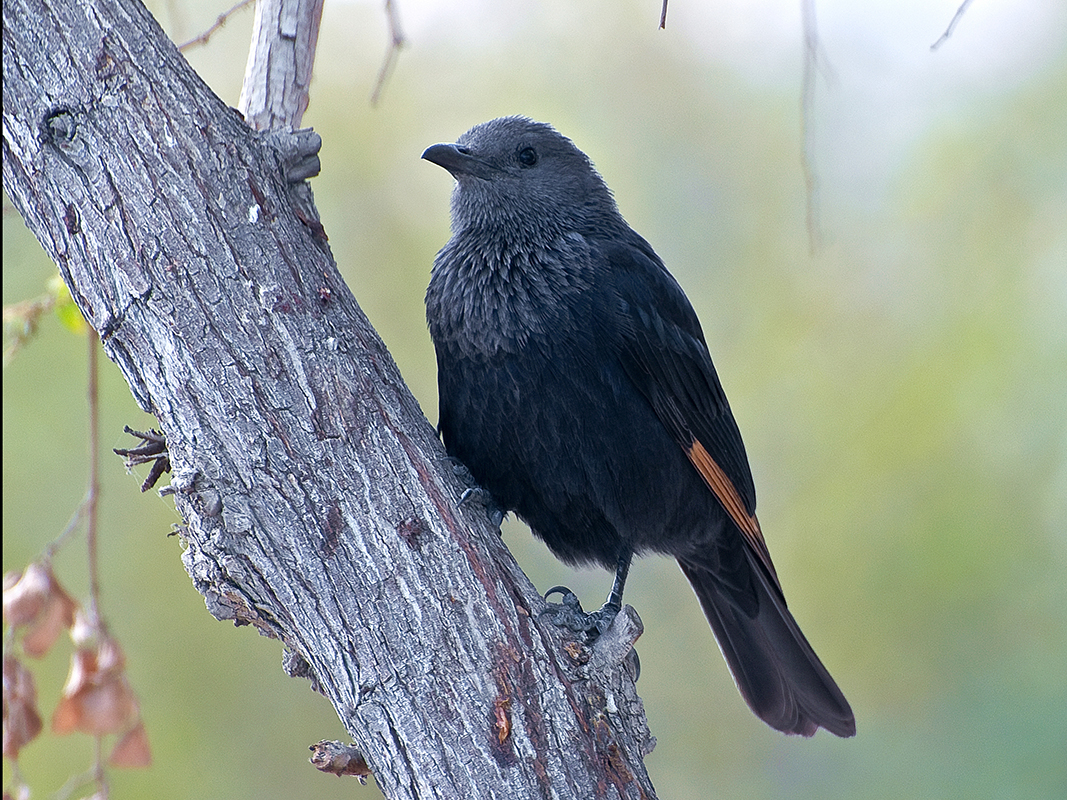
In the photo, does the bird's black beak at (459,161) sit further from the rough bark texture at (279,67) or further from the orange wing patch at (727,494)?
the orange wing patch at (727,494)

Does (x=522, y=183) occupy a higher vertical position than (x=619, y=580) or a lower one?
higher

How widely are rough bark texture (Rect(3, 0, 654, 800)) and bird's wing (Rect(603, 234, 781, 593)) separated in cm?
95

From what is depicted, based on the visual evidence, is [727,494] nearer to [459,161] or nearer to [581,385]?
[581,385]

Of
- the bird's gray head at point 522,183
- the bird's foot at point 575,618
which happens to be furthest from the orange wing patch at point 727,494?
the bird's gray head at point 522,183

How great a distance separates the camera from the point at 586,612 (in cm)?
272

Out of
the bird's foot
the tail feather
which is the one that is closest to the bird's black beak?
the bird's foot

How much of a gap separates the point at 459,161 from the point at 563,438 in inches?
38.8

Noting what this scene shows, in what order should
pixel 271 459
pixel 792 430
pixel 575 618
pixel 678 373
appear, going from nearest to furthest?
pixel 271 459 < pixel 575 618 < pixel 678 373 < pixel 792 430

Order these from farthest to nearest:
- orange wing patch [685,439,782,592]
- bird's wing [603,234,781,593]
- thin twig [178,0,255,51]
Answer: orange wing patch [685,439,782,592], bird's wing [603,234,781,593], thin twig [178,0,255,51]

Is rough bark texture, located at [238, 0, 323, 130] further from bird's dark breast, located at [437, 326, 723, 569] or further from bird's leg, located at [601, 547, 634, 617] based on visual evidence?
bird's leg, located at [601, 547, 634, 617]

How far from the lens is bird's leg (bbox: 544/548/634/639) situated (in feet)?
7.20

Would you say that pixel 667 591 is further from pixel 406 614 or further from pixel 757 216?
pixel 406 614

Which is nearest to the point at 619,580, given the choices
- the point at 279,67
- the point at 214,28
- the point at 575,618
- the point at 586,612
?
the point at 586,612

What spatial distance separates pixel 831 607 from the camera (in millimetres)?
5480
